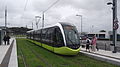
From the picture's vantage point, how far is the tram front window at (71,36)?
623 inches

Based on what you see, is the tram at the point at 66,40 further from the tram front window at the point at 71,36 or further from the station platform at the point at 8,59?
the station platform at the point at 8,59

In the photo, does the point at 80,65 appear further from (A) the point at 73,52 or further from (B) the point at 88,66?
(A) the point at 73,52

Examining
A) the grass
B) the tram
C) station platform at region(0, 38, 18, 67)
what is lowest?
the grass

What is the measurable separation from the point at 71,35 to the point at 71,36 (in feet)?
0.35

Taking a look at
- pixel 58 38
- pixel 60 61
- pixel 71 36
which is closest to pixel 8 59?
pixel 60 61

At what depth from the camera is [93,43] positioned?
62.9 feet

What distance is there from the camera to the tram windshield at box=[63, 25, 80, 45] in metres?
15.9

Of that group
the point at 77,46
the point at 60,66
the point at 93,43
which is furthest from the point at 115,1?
the point at 60,66

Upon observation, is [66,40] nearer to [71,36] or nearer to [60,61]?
[71,36]

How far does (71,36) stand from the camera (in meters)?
16.3

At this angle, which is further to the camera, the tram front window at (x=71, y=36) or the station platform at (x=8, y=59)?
the tram front window at (x=71, y=36)

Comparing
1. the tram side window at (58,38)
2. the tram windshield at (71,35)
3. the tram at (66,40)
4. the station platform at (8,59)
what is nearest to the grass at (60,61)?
the station platform at (8,59)

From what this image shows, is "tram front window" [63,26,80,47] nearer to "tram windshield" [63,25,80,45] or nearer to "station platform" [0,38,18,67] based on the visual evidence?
"tram windshield" [63,25,80,45]

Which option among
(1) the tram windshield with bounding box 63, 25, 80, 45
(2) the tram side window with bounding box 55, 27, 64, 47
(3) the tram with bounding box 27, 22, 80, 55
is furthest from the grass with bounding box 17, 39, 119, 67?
(1) the tram windshield with bounding box 63, 25, 80, 45
